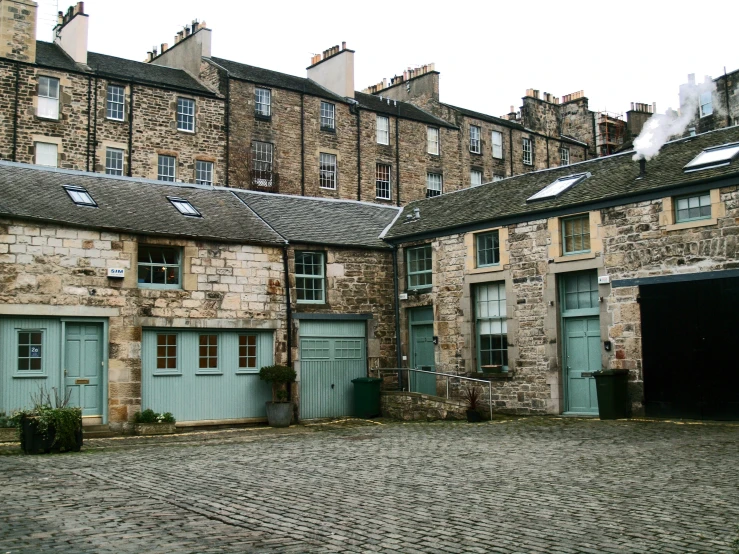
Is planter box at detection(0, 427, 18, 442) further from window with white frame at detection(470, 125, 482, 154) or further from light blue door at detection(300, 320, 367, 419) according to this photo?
window with white frame at detection(470, 125, 482, 154)

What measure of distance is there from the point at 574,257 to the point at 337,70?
2297cm

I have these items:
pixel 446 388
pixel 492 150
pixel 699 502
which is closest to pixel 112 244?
pixel 446 388

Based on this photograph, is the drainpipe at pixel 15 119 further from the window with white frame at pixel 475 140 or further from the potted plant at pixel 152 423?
the window with white frame at pixel 475 140

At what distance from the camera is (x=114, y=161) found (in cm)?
3167

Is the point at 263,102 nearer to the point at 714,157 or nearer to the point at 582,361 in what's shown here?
the point at 582,361

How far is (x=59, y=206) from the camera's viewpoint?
17.3 metres

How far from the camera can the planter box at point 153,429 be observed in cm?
1695

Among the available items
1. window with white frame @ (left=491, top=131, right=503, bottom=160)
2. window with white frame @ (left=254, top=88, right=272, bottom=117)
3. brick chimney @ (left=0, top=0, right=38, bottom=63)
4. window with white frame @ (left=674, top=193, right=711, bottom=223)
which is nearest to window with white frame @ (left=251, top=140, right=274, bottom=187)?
window with white frame @ (left=254, top=88, right=272, bottom=117)

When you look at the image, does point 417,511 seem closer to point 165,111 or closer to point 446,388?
point 446,388

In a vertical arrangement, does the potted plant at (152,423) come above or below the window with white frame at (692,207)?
below

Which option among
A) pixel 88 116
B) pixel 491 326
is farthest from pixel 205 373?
pixel 88 116

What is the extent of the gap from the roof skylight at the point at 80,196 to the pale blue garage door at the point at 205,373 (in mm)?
3051

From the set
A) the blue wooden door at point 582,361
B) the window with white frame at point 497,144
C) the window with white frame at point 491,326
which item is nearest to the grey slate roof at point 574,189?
the window with white frame at point 491,326

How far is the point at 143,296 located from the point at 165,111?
55.1 feet
